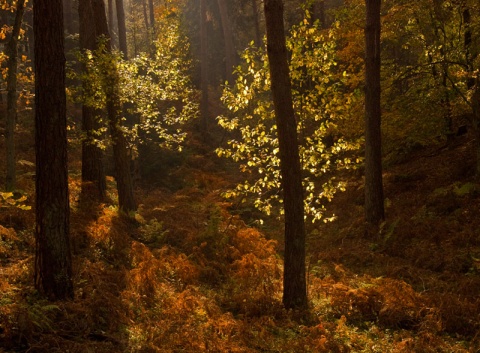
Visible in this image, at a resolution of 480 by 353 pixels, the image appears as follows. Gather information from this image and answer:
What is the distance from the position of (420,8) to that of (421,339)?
12.2 m

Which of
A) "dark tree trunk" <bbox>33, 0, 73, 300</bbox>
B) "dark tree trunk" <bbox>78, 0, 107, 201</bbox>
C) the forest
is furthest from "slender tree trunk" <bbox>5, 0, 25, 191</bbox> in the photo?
"dark tree trunk" <bbox>33, 0, 73, 300</bbox>

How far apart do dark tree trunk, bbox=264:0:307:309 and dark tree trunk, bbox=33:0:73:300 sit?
3743 millimetres

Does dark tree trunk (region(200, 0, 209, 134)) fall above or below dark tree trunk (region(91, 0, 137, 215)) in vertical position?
above

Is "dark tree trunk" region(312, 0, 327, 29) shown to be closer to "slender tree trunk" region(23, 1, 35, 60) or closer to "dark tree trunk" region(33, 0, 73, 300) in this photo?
"slender tree trunk" region(23, 1, 35, 60)

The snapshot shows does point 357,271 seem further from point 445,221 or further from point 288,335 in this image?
point 288,335

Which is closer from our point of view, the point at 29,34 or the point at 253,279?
the point at 253,279

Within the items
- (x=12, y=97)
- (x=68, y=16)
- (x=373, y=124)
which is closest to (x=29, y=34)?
(x=68, y=16)

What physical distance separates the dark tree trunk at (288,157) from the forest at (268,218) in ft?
0.09

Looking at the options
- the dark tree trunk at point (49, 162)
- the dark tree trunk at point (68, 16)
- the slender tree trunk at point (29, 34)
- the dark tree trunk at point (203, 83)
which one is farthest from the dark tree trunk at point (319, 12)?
the dark tree trunk at point (49, 162)

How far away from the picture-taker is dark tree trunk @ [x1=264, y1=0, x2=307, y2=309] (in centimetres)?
776

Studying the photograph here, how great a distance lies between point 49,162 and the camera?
A: 6738 mm

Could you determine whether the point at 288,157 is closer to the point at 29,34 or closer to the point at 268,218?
the point at 268,218

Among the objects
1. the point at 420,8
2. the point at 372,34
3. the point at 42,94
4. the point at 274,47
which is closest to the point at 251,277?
the point at 274,47

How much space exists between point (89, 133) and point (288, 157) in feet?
24.8
